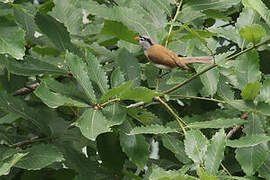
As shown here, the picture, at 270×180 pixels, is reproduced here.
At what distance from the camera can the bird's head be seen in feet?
5.90

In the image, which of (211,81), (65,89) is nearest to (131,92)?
(65,89)

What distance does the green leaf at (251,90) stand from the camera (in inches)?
60.7

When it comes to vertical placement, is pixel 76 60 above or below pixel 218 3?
below

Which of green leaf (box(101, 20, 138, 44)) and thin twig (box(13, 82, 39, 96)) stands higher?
green leaf (box(101, 20, 138, 44))

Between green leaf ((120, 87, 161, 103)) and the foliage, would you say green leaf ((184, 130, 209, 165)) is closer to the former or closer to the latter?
the foliage

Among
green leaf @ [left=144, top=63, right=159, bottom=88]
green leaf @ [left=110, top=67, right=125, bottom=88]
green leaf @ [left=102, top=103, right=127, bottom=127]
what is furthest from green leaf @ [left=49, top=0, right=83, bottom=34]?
green leaf @ [left=102, top=103, right=127, bottom=127]

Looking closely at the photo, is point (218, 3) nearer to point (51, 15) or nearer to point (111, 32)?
point (111, 32)

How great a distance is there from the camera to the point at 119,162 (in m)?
1.73

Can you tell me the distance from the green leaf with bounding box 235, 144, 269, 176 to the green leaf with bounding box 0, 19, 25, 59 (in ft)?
2.46

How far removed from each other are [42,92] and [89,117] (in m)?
0.16

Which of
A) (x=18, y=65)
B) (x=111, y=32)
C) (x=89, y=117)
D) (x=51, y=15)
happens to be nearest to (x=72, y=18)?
(x=51, y=15)

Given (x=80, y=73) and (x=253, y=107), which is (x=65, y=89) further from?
(x=253, y=107)

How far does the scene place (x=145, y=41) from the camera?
1.88 meters

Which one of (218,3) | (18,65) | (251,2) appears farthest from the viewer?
(218,3)
